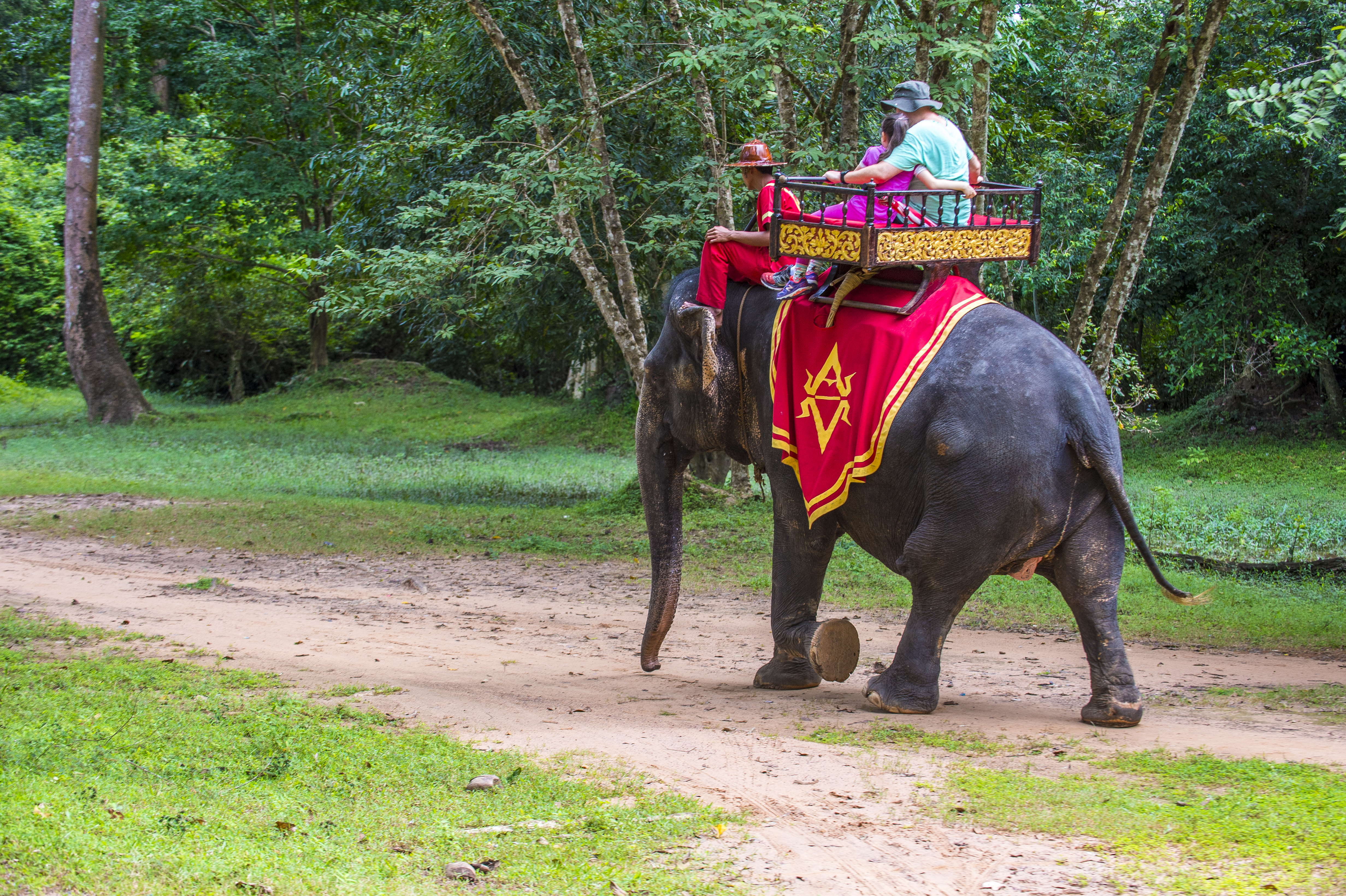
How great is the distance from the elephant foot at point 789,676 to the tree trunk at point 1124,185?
4725mm

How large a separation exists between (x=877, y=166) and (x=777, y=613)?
2.28 metres

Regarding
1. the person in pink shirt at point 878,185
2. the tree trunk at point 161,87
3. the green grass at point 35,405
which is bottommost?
the green grass at point 35,405

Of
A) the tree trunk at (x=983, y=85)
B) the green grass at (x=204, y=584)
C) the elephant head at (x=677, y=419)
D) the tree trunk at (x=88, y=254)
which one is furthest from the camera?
the tree trunk at (x=88, y=254)

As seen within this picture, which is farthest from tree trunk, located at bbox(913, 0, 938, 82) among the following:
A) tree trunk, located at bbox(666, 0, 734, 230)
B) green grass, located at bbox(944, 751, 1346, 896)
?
green grass, located at bbox(944, 751, 1346, 896)

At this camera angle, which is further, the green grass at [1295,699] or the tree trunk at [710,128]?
the tree trunk at [710,128]

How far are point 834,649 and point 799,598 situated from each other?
39 centimetres

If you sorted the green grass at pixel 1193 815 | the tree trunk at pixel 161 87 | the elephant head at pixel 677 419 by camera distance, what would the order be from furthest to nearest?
the tree trunk at pixel 161 87, the elephant head at pixel 677 419, the green grass at pixel 1193 815

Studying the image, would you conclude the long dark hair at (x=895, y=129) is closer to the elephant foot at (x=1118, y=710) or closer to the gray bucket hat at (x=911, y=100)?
the gray bucket hat at (x=911, y=100)

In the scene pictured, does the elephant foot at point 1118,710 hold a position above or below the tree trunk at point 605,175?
below

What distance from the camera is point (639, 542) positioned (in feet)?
38.1

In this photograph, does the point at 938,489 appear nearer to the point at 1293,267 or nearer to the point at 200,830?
the point at 200,830

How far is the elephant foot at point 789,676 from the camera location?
6223mm

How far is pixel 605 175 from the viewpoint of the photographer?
36.6 feet

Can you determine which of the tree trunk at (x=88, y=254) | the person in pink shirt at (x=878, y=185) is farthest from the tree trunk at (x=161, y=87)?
the person in pink shirt at (x=878, y=185)
